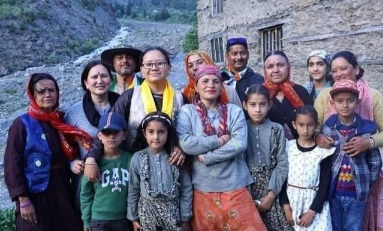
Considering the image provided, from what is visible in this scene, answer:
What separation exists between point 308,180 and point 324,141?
0.30 metres

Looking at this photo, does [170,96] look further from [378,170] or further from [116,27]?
[116,27]

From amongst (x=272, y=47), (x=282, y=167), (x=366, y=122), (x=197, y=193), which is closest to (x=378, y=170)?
(x=366, y=122)

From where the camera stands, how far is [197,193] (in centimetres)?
292

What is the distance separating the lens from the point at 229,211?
284cm

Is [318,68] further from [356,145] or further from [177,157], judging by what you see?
[177,157]

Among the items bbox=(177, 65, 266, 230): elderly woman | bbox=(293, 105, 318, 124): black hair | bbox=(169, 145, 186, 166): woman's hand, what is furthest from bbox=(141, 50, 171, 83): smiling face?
bbox=(293, 105, 318, 124): black hair

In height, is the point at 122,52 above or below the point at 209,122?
above

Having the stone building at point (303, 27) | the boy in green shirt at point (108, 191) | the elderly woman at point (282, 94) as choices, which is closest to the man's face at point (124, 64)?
the boy in green shirt at point (108, 191)

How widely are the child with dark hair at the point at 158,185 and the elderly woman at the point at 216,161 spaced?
0.29 ft

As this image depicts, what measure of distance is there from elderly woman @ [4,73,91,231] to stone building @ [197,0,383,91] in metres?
5.87

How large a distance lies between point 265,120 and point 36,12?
94.3ft

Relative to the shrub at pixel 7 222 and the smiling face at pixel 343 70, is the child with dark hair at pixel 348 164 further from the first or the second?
the shrub at pixel 7 222

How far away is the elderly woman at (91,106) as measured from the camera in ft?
10.3

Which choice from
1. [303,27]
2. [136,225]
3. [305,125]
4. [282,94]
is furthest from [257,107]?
[303,27]
